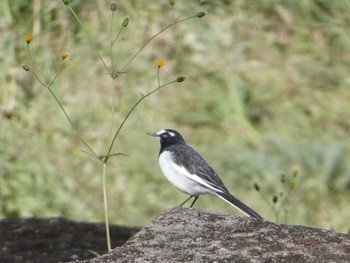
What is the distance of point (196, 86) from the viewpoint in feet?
34.5

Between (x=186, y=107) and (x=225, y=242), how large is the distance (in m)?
6.46

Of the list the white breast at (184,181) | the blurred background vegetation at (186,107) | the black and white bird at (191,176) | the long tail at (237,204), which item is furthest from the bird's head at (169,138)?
the blurred background vegetation at (186,107)

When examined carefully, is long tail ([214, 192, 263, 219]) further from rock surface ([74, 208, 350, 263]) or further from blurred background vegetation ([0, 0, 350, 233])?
blurred background vegetation ([0, 0, 350, 233])

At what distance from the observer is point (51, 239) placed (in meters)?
5.50

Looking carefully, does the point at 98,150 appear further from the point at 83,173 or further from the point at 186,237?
the point at 186,237

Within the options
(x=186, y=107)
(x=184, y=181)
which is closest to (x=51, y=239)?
(x=184, y=181)

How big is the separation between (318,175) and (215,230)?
5.19 metres

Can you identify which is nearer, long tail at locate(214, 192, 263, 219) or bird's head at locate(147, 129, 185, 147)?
long tail at locate(214, 192, 263, 219)

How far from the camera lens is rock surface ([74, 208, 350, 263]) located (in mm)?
3676

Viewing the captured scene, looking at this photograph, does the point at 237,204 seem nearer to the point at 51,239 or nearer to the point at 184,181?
the point at 184,181

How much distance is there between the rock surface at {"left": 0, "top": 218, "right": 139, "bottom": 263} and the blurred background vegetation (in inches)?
108

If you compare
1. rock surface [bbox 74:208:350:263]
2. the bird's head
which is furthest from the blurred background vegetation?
rock surface [bbox 74:208:350:263]

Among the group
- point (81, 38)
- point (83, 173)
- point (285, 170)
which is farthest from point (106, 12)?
point (285, 170)

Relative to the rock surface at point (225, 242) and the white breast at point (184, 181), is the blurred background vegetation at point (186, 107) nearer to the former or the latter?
the white breast at point (184, 181)
